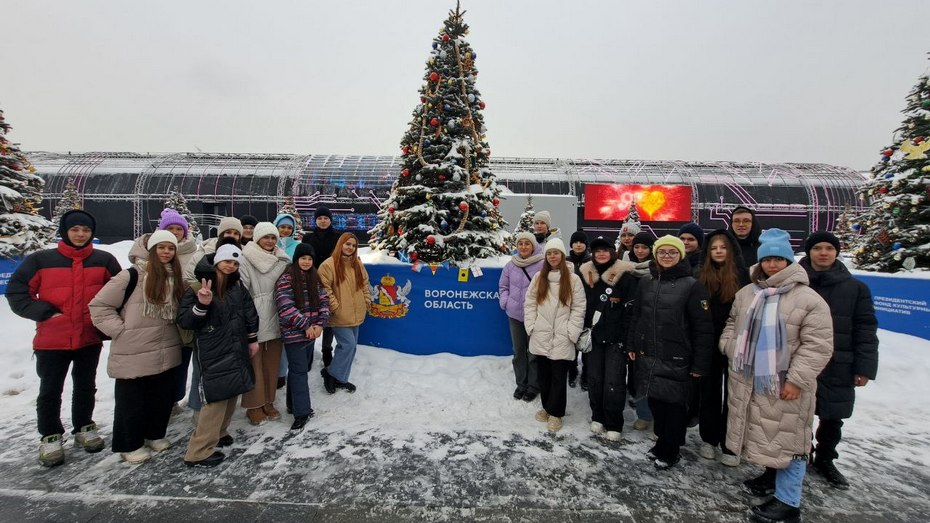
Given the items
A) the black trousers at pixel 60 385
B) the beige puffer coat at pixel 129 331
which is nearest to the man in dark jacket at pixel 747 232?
the beige puffer coat at pixel 129 331

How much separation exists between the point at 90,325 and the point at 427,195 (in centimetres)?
428

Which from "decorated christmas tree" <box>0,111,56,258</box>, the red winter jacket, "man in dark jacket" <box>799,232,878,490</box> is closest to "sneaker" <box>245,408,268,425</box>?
the red winter jacket

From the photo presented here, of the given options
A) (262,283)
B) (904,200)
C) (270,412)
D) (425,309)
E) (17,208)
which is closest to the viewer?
(262,283)

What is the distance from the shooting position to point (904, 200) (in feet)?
26.8

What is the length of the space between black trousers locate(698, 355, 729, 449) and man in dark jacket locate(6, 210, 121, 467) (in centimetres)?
582

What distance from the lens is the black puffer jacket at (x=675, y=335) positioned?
11.1ft

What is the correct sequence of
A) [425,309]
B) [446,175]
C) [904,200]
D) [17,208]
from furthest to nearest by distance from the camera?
[17,208] → [904,200] → [446,175] → [425,309]

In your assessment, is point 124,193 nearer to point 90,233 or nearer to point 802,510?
point 90,233

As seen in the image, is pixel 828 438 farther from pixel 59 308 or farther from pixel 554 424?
pixel 59 308

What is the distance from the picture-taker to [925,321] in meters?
6.83

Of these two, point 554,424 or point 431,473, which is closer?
point 431,473

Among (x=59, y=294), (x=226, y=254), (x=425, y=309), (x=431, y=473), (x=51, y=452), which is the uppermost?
(x=226, y=254)

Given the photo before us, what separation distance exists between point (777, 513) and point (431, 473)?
8.77 feet

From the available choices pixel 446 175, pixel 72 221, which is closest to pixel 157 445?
pixel 72 221
